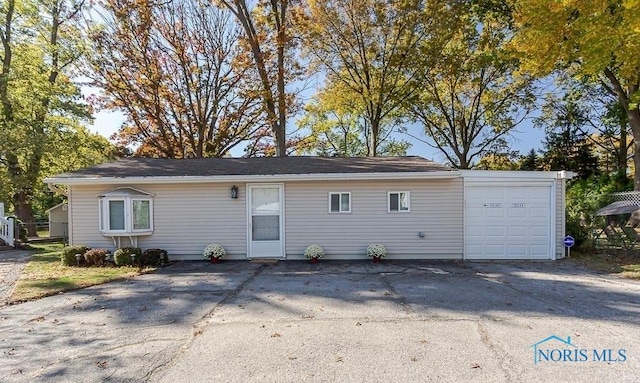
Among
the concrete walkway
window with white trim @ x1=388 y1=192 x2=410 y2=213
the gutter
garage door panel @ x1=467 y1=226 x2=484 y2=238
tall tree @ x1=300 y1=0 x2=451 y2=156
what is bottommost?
the concrete walkway

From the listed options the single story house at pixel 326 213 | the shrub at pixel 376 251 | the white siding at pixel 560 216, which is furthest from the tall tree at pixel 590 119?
the shrub at pixel 376 251

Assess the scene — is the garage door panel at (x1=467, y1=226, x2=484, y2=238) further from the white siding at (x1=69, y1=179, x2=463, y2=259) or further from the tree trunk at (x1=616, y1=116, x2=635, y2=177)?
the tree trunk at (x1=616, y1=116, x2=635, y2=177)

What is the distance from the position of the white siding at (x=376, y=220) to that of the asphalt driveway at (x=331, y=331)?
7.75 ft

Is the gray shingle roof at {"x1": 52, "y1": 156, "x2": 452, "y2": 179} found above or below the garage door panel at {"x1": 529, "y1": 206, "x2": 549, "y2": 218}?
above

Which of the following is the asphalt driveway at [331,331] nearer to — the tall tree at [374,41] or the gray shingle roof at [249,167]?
the gray shingle roof at [249,167]

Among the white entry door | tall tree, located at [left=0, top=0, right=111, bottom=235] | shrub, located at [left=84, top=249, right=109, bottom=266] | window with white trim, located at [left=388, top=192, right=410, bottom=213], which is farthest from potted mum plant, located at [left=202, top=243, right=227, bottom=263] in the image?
tall tree, located at [left=0, top=0, right=111, bottom=235]

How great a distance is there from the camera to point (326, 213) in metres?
9.19

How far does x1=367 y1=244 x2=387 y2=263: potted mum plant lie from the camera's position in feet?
28.9

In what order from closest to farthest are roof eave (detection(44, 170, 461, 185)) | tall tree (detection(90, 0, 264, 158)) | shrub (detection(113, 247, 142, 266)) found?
shrub (detection(113, 247, 142, 266)), roof eave (detection(44, 170, 461, 185)), tall tree (detection(90, 0, 264, 158))

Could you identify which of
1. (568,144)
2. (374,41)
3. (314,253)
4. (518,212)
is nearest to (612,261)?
(518,212)

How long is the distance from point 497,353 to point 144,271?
7.14m

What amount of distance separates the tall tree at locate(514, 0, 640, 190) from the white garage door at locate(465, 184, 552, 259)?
15.4ft

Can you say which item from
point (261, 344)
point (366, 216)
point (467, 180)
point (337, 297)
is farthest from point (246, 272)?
point (467, 180)

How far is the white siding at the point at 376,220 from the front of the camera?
29.8ft
